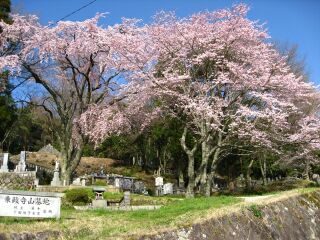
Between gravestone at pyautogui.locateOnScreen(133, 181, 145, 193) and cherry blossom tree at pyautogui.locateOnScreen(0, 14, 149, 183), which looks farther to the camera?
gravestone at pyautogui.locateOnScreen(133, 181, 145, 193)

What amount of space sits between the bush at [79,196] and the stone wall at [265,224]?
28.4ft

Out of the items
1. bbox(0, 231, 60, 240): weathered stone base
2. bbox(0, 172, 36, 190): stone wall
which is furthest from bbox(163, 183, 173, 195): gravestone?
bbox(0, 231, 60, 240): weathered stone base

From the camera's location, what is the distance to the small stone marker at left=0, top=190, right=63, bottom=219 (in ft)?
28.5

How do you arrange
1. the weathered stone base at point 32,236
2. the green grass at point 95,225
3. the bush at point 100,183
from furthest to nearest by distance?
the bush at point 100,183 → the green grass at point 95,225 → the weathered stone base at point 32,236

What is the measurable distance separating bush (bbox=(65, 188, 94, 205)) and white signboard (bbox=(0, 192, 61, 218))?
6983mm

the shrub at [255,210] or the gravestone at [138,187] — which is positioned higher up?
the gravestone at [138,187]

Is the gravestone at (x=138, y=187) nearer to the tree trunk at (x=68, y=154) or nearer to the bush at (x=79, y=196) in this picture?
the tree trunk at (x=68, y=154)

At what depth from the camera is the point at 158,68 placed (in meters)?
21.2

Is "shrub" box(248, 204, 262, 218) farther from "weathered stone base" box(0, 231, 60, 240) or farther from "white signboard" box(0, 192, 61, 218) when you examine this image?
"white signboard" box(0, 192, 61, 218)

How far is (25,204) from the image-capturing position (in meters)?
8.82

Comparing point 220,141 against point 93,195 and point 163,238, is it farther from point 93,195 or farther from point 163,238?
point 163,238

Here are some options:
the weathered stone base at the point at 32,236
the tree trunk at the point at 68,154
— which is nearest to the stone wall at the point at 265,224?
the weathered stone base at the point at 32,236

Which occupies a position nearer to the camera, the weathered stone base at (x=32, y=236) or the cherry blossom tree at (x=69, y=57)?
the weathered stone base at (x=32, y=236)

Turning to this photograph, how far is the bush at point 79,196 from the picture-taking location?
16153 mm
